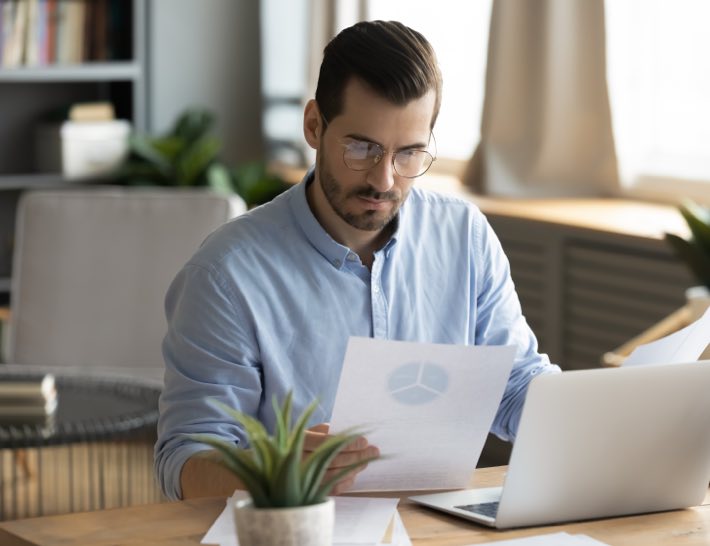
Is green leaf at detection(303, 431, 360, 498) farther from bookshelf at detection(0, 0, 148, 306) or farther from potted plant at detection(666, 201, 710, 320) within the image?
bookshelf at detection(0, 0, 148, 306)

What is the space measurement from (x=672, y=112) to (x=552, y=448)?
267 cm

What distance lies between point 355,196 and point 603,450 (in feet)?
1.62

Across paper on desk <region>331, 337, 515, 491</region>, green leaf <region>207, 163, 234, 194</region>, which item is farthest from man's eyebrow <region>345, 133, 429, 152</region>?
green leaf <region>207, 163, 234, 194</region>

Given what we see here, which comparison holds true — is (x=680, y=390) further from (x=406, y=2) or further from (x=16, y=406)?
(x=406, y=2)

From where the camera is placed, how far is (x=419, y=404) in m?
1.48

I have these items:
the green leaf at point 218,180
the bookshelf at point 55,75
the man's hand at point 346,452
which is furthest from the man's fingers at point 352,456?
the bookshelf at point 55,75

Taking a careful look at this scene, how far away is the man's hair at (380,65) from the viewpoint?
1749 millimetres

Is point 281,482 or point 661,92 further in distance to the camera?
point 661,92

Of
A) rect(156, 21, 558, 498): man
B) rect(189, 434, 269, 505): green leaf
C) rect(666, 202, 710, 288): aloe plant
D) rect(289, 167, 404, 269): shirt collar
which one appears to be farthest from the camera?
rect(666, 202, 710, 288): aloe plant

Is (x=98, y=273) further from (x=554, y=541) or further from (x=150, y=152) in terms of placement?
(x=554, y=541)

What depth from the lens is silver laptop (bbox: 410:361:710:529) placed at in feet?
4.80

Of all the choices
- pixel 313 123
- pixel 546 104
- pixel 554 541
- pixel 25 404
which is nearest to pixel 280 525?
pixel 554 541

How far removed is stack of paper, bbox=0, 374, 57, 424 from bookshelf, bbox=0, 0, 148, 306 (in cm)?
224

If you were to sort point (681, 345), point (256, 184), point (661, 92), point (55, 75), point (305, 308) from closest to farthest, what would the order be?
point (681, 345) → point (305, 308) → point (661, 92) → point (55, 75) → point (256, 184)
